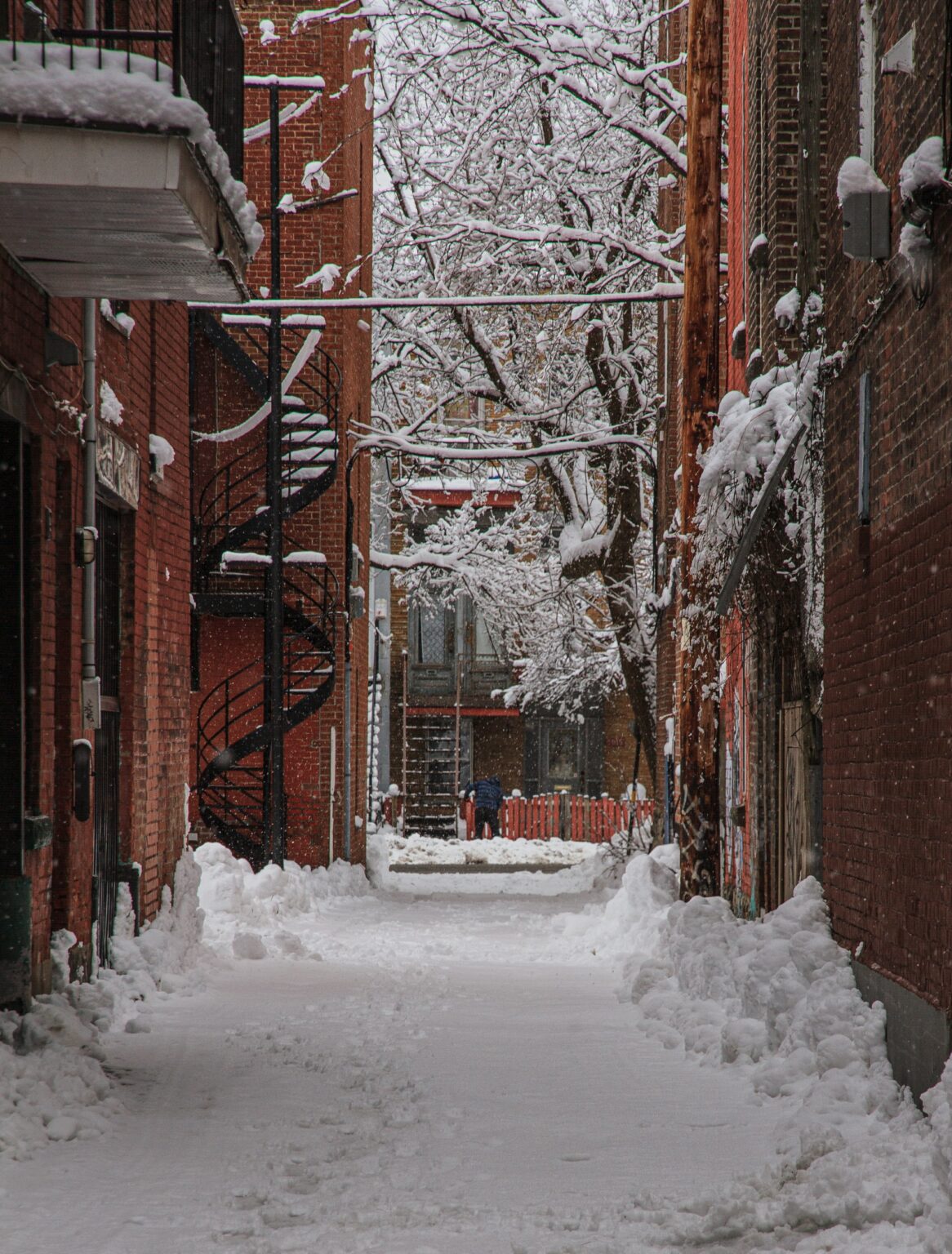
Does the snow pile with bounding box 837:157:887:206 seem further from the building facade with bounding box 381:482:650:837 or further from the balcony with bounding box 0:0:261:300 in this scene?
the building facade with bounding box 381:482:650:837

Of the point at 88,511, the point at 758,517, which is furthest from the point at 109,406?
the point at 758,517

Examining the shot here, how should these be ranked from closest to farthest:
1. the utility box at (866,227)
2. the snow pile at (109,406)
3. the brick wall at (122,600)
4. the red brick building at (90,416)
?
the red brick building at (90,416)
the utility box at (866,227)
the brick wall at (122,600)
the snow pile at (109,406)

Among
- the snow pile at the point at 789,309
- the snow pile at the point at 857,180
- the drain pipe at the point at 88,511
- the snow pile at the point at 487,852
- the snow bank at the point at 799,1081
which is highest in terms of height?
the snow pile at the point at 789,309

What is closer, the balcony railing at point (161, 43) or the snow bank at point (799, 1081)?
the snow bank at point (799, 1081)

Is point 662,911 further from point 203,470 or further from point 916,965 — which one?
point 203,470

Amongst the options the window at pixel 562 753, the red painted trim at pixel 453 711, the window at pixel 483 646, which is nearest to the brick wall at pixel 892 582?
the red painted trim at pixel 453 711

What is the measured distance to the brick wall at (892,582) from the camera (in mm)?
6316

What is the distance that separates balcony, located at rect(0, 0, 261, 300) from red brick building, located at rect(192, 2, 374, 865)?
9.93 m

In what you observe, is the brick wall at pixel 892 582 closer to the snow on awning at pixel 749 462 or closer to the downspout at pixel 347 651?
the snow on awning at pixel 749 462

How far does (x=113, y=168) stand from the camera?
22.3 ft

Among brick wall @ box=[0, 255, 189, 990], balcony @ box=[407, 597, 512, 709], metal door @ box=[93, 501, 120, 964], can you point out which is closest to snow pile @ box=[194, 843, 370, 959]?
brick wall @ box=[0, 255, 189, 990]

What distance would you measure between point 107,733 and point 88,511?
1.92 metres

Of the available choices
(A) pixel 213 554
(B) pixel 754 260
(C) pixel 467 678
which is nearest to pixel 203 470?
(A) pixel 213 554

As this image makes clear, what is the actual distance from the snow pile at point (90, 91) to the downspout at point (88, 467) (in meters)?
2.22
